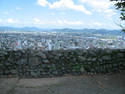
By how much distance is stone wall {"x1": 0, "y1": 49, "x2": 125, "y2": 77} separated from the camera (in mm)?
4750

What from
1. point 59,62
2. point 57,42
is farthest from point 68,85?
point 57,42

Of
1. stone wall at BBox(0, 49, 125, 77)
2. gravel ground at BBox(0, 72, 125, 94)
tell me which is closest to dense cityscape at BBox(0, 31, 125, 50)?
stone wall at BBox(0, 49, 125, 77)

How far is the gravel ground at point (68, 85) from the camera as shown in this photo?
11.8 feet

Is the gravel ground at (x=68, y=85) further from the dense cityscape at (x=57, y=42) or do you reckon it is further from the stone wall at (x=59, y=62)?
the dense cityscape at (x=57, y=42)

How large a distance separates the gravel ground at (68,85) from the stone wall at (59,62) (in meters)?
0.28

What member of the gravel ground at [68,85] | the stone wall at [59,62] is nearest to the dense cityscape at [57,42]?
the stone wall at [59,62]

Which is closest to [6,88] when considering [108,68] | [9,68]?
[9,68]

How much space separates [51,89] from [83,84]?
38.7 inches

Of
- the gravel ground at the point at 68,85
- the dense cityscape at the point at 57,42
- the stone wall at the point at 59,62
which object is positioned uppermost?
the dense cityscape at the point at 57,42

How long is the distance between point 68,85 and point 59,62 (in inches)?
42.4

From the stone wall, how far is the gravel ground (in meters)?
0.28

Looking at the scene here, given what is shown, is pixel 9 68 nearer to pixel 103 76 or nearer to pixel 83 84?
pixel 83 84

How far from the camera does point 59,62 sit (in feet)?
16.0

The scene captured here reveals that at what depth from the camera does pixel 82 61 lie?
4.95 metres
